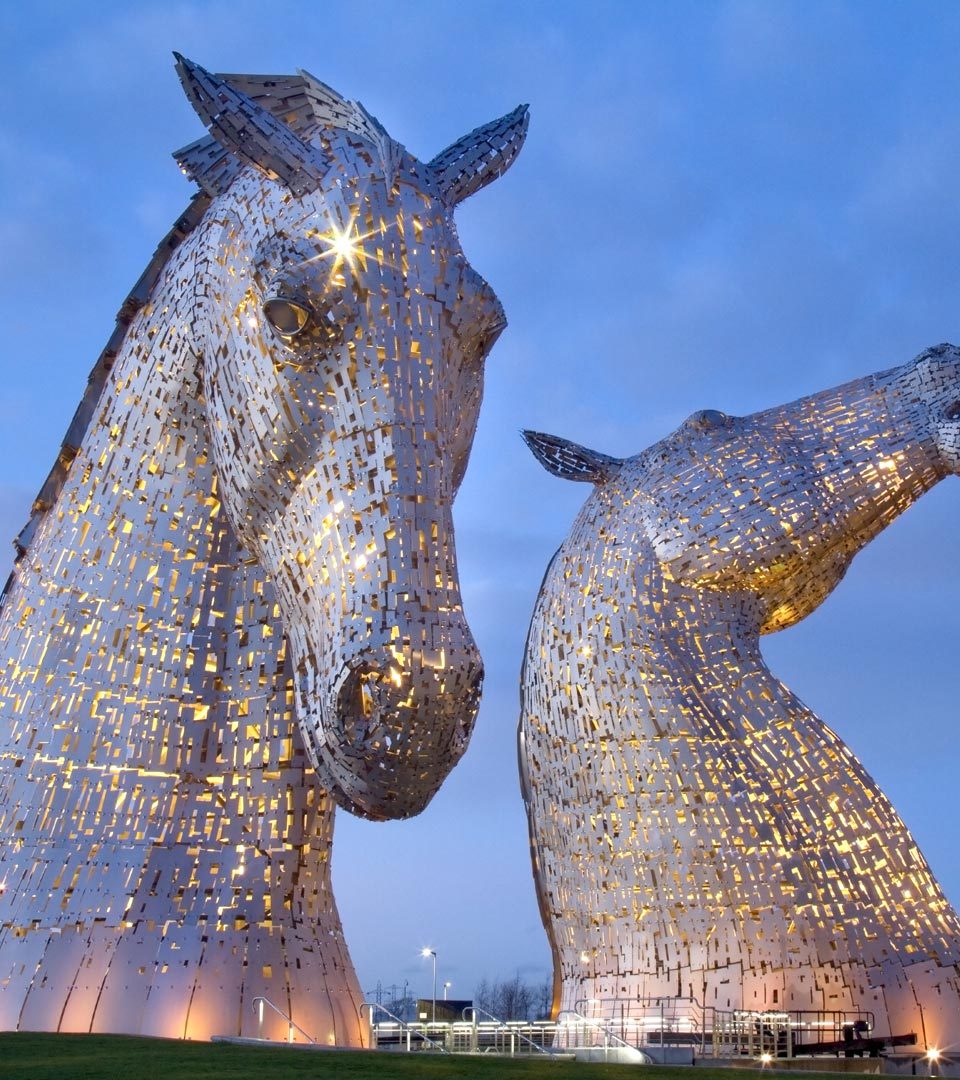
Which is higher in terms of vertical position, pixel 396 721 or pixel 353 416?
pixel 353 416

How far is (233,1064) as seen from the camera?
8.23 feet

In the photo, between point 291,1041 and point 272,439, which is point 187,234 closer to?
point 272,439

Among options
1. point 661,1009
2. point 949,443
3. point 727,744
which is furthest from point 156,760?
point 949,443

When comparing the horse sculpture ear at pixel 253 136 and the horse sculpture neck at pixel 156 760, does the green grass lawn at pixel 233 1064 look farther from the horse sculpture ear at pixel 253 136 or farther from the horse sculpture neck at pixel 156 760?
the horse sculpture ear at pixel 253 136

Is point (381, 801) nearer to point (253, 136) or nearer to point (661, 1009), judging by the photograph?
point (253, 136)

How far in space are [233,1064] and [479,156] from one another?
228cm

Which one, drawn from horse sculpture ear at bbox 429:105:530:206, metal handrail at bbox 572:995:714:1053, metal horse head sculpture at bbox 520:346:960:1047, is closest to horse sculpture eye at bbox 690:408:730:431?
metal horse head sculpture at bbox 520:346:960:1047

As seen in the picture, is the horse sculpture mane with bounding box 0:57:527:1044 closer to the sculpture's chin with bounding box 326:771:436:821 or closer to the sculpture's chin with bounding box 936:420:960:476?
the sculpture's chin with bounding box 326:771:436:821

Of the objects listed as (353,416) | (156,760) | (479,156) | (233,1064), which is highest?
(479,156)

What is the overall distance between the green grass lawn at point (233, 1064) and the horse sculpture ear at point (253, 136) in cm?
186

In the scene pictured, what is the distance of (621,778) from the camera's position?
850 centimetres

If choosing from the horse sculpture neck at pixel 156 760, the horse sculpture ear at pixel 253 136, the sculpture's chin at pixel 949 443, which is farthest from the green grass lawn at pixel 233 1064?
the sculpture's chin at pixel 949 443

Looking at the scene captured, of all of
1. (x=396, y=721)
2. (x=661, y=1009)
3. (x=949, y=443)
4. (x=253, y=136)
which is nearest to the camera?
(x=396, y=721)

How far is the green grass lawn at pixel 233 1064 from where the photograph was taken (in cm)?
234
